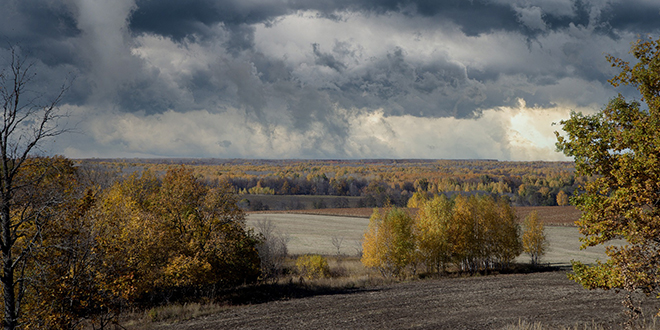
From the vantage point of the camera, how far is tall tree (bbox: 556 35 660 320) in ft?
45.9

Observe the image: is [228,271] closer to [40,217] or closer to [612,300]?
[40,217]

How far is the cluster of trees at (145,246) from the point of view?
1925 cm

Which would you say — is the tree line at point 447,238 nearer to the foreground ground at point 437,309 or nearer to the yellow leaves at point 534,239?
the yellow leaves at point 534,239

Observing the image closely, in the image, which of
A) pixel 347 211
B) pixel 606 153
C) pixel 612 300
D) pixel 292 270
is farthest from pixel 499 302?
pixel 347 211

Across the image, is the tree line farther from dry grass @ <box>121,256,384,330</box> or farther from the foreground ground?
the foreground ground

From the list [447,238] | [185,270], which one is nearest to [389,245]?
[447,238]

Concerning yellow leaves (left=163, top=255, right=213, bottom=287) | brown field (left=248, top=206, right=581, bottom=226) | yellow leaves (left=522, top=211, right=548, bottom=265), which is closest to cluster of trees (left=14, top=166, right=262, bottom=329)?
yellow leaves (left=163, top=255, right=213, bottom=287)

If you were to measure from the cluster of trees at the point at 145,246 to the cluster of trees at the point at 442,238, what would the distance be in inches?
740

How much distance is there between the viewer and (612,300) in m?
33.7

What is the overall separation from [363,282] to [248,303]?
17224 mm

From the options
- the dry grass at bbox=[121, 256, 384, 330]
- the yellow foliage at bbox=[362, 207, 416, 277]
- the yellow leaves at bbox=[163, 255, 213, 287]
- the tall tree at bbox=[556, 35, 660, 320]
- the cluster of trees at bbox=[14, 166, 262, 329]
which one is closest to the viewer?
the tall tree at bbox=[556, 35, 660, 320]

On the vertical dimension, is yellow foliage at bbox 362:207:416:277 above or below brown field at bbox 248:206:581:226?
above

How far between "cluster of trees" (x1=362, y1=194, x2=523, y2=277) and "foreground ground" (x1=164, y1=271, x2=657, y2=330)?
11607mm

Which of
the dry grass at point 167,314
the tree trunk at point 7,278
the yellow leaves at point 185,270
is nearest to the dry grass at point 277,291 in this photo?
the dry grass at point 167,314
